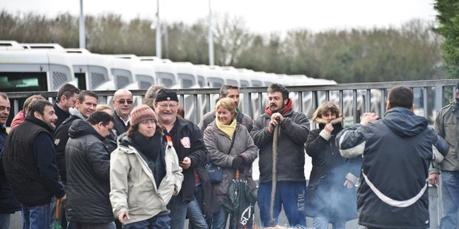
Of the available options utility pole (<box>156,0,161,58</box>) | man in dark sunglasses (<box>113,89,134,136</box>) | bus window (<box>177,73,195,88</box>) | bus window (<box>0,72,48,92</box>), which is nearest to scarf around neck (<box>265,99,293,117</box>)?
man in dark sunglasses (<box>113,89,134,136</box>)

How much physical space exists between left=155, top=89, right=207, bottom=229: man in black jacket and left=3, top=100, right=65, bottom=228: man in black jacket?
3.93ft

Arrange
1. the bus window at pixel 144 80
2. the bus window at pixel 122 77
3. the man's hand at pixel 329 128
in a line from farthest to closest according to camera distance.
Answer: the bus window at pixel 144 80 < the bus window at pixel 122 77 < the man's hand at pixel 329 128

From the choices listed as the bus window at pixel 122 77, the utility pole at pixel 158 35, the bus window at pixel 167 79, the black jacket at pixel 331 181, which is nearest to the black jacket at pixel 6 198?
the black jacket at pixel 331 181

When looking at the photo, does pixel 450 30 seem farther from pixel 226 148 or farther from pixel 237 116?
pixel 226 148

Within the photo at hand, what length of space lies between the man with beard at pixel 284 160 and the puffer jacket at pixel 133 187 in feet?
7.43

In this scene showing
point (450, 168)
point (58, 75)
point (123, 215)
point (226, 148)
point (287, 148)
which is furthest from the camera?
point (58, 75)

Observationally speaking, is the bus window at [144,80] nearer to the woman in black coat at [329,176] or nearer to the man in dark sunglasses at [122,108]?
the man in dark sunglasses at [122,108]

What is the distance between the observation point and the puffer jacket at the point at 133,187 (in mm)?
9305

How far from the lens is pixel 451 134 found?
11305 millimetres

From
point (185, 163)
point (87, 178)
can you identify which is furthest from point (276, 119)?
point (87, 178)

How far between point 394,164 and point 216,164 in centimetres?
275

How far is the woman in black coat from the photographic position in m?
11.1

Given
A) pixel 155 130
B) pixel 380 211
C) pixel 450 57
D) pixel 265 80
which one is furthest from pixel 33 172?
pixel 265 80

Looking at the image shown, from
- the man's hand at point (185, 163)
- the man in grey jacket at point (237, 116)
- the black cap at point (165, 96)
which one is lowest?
the man's hand at point (185, 163)
